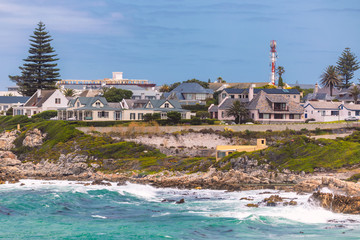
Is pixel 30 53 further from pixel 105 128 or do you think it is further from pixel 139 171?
pixel 139 171

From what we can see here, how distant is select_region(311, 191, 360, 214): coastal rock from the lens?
1558 inches

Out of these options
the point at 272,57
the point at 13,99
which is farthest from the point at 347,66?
the point at 13,99

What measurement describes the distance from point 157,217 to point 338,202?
14.0 metres

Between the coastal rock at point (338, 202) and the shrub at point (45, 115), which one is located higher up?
the shrub at point (45, 115)

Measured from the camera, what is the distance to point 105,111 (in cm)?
8981

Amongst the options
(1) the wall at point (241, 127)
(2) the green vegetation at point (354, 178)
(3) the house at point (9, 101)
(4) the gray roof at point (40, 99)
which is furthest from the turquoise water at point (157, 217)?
(3) the house at point (9, 101)

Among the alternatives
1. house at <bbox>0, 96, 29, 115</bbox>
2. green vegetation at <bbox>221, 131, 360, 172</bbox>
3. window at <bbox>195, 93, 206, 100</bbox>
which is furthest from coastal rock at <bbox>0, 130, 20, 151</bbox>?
window at <bbox>195, 93, 206, 100</bbox>

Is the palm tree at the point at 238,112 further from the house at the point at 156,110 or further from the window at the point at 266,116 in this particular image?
the house at the point at 156,110

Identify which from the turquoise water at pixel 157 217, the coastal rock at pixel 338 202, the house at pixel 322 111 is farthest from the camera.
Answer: the house at pixel 322 111

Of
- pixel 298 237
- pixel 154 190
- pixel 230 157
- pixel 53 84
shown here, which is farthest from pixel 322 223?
pixel 53 84

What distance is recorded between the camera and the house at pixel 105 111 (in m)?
89.2

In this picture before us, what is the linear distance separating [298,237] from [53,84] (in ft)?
318

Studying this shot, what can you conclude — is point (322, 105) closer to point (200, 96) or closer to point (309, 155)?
point (200, 96)

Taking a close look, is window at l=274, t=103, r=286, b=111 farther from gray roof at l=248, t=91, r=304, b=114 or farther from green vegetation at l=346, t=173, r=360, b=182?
green vegetation at l=346, t=173, r=360, b=182
